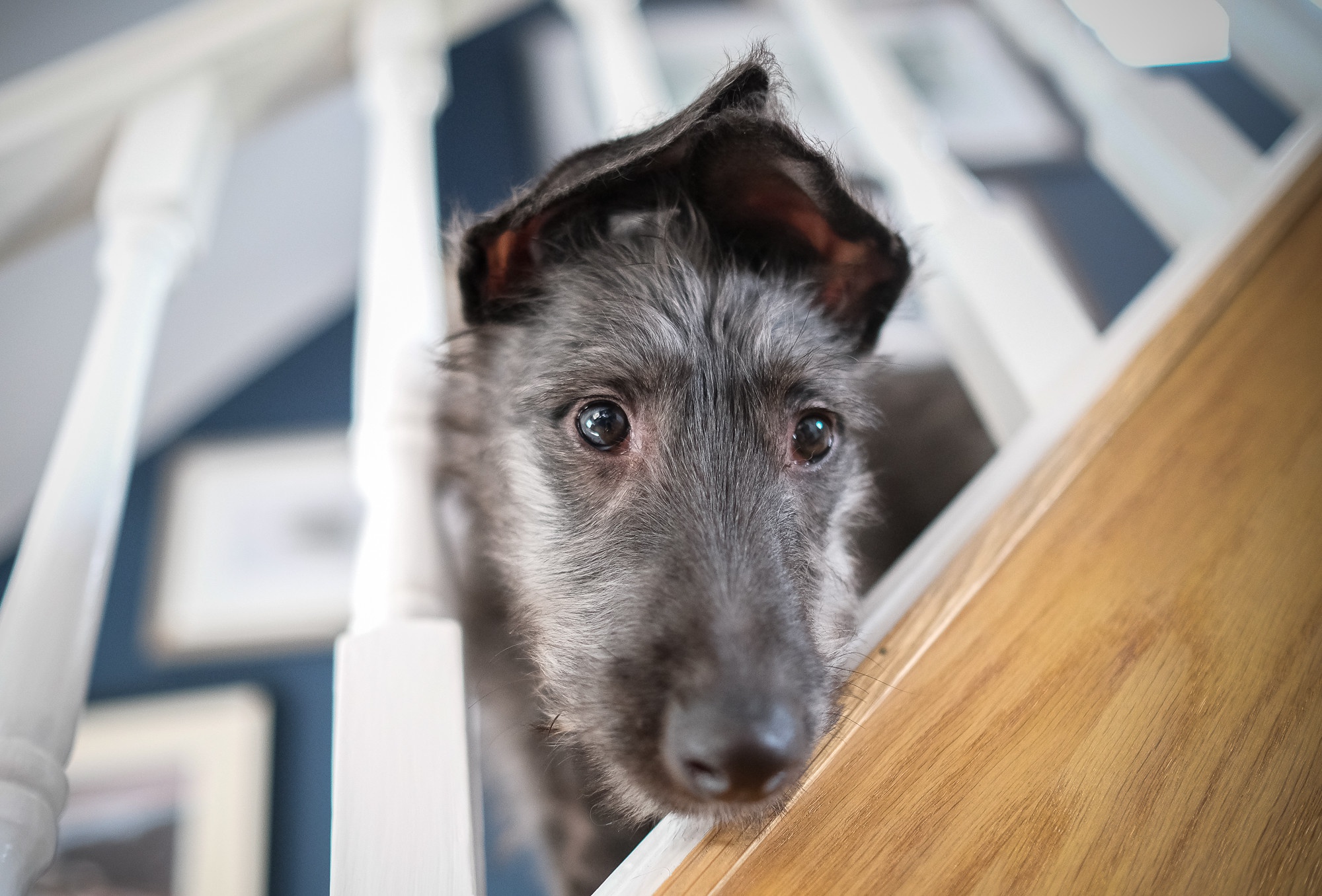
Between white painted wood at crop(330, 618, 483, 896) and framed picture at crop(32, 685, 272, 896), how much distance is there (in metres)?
2.12

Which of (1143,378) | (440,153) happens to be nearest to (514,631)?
(1143,378)

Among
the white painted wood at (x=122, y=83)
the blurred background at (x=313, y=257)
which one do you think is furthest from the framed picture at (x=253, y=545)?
the white painted wood at (x=122, y=83)

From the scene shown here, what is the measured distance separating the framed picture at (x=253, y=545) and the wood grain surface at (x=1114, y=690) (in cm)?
250

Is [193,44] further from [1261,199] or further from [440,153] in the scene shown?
[1261,199]

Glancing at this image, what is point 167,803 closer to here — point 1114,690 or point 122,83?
point 122,83

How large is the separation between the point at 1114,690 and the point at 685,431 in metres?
0.64

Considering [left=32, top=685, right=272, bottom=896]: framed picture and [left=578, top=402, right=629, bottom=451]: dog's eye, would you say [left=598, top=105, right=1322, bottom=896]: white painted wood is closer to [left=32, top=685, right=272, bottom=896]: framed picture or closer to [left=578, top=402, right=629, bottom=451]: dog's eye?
[left=578, top=402, right=629, bottom=451]: dog's eye

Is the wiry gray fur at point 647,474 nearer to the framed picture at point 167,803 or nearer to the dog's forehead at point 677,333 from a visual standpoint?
the dog's forehead at point 677,333

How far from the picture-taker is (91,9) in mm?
1677

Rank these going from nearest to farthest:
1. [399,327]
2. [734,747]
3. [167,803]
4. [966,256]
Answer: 1. [734,747]
2. [399,327]
3. [966,256]
4. [167,803]

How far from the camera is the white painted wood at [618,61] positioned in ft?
5.29

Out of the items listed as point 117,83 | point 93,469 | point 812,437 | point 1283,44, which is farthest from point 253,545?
point 1283,44

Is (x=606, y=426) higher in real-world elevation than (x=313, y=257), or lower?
lower

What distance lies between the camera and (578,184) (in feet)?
3.05
